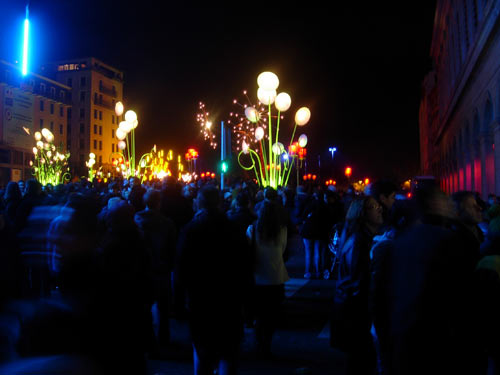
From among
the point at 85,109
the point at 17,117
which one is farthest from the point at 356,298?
the point at 85,109

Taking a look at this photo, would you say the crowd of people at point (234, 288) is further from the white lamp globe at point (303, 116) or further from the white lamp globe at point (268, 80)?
the white lamp globe at point (303, 116)

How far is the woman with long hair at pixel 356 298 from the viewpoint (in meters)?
4.10

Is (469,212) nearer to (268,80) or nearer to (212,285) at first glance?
(212,285)

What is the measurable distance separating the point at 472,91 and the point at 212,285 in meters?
24.8

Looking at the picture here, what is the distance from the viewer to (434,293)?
2896 millimetres

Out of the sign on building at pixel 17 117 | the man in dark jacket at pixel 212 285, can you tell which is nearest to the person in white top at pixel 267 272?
the man in dark jacket at pixel 212 285

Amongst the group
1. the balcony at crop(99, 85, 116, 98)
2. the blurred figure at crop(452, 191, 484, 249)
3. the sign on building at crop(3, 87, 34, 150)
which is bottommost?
the blurred figure at crop(452, 191, 484, 249)

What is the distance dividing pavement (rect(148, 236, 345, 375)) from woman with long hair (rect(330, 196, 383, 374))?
129 cm

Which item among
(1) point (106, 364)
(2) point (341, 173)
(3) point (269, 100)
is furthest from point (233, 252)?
(2) point (341, 173)

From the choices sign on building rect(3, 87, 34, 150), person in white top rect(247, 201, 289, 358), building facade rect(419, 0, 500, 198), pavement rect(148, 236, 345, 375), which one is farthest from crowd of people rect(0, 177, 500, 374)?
sign on building rect(3, 87, 34, 150)

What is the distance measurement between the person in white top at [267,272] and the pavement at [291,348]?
0.34m

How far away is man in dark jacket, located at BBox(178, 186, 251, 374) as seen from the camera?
4.02 m

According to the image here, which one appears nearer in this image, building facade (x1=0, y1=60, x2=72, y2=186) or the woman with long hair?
the woman with long hair

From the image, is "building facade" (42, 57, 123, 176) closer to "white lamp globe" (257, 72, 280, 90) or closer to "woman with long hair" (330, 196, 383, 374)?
"white lamp globe" (257, 72, 280, 90)
